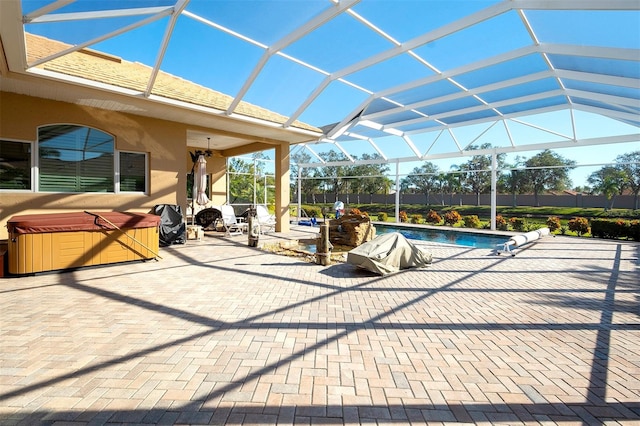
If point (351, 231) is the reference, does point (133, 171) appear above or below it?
above

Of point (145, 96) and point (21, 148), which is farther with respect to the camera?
point (145, 96)

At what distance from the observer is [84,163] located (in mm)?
8328

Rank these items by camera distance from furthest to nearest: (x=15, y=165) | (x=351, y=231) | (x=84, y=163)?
1. (x=351, y=231)
2. (x=84, y=163)
3. (x=15, y=165)

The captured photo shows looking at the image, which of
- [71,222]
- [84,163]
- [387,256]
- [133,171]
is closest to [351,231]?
[387,256]

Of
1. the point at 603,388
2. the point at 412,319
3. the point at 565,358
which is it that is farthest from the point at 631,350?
the point at 412,319

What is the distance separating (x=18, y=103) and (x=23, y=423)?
25.9 ft

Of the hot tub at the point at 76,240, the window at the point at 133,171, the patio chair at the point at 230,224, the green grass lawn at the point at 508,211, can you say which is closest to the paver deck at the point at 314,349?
the hot tub at the point at 76,240

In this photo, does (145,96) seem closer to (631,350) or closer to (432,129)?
(631,350)

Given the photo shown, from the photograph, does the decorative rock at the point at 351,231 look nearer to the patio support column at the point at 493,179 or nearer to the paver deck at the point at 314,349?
the paver deck at the point at 314,349

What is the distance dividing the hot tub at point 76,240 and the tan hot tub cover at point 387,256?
456cm

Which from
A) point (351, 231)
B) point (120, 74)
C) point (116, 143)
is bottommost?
point (351, 231)

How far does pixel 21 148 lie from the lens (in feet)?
24.1

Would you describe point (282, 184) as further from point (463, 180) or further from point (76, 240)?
point (463, 180)

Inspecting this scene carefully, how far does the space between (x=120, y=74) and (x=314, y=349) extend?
851cm
